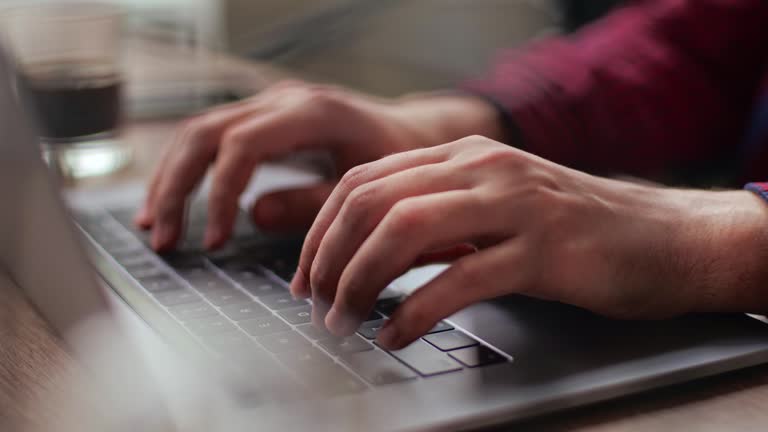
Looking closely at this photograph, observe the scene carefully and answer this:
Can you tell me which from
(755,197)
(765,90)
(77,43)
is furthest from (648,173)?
(77,43)

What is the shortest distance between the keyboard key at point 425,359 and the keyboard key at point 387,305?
0.04 meters

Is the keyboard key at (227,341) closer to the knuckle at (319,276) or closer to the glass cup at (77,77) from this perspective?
the knuckle at (319,276)

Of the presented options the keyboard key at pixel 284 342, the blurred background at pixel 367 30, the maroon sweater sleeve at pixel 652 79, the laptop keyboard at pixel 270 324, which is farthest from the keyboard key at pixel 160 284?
the blurred background at pixel 367 30

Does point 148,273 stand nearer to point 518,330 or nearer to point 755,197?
point 518,330

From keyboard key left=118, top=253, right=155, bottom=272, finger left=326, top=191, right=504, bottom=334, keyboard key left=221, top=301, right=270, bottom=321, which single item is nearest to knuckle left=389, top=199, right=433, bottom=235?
finger left=326, top=191, right=504, bottom=334

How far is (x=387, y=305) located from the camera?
16.6 inches

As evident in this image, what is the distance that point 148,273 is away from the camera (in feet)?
1.64

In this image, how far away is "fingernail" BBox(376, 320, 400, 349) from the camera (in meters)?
0.36

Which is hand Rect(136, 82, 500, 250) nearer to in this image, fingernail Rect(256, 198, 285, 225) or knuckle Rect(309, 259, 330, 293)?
fingernail Rect(256, 198, 285, 225)

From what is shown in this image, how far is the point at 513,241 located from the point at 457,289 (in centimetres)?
3

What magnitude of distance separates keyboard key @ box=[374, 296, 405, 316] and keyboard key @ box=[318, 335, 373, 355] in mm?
36

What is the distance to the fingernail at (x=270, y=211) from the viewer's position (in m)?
0.57

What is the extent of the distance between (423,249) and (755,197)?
190 mm

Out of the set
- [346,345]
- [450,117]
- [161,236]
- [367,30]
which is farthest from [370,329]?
[367,30]
